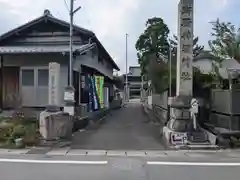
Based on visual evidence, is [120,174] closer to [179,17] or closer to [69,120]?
[69,120]

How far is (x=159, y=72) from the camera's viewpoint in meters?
24.8

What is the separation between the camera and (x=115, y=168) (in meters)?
9.75

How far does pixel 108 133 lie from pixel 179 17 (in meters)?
6.49

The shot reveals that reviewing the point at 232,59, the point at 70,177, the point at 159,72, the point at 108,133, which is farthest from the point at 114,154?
the point at 159,72

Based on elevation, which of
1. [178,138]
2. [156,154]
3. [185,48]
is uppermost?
[185,48]

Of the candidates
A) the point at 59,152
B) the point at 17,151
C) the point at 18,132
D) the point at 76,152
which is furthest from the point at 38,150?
the point at 18,132

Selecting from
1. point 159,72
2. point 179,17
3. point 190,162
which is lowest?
point 190,162

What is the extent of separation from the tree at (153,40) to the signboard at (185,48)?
31.0 m

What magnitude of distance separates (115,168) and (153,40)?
3916cm

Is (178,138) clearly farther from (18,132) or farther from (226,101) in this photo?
(18,132)

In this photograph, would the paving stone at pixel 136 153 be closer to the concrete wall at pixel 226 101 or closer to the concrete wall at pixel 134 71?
the concrete wall at pixel 226 101

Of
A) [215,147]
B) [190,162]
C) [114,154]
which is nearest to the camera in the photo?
[190,162]

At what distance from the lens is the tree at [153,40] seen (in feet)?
153

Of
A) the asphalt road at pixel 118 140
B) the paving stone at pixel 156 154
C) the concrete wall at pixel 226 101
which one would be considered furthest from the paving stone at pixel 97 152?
the concrete wall at pixel 226 101
